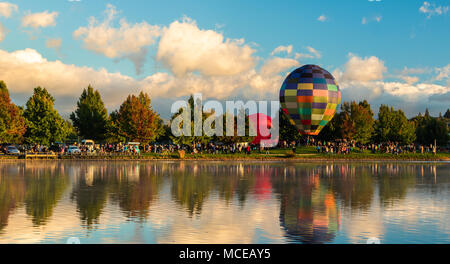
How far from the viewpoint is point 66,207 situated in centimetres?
1792

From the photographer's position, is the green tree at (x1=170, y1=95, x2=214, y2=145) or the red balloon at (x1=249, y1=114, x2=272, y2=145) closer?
the green tree at (x1=170, y1=95, x2=214, y2=145)

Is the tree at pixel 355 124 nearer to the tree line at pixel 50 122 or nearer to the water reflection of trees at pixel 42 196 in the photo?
the tree line at pixel 50 122

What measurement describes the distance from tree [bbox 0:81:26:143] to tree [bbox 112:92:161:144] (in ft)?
52.9

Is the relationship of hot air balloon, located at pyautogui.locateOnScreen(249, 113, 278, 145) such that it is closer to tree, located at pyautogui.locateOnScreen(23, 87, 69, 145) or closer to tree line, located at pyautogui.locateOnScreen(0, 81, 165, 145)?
tree line, located at pyautogui.locateOnScreen(0, 81, 165, 145)

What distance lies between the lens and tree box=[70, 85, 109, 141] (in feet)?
330

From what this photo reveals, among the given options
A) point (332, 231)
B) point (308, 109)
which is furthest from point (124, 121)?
point (332, 231)

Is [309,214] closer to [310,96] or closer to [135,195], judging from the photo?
[135,195]

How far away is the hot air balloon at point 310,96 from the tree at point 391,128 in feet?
126

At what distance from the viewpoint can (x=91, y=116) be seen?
100625mm

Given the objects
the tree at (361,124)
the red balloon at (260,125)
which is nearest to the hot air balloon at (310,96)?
the red balloon at (260,125)

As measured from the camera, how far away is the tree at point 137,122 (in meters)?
83.8

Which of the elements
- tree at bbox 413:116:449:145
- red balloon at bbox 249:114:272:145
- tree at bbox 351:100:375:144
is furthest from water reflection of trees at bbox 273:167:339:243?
tree at bbox 413:116:449:145
